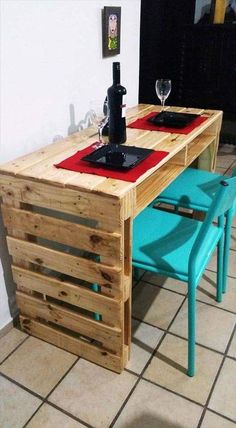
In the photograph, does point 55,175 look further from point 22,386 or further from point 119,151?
point 22,386

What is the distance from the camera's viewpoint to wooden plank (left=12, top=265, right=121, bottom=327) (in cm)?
130

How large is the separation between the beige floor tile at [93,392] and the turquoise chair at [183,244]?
0.94ft

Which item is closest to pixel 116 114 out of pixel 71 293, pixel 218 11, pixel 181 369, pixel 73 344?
pixel 71 293

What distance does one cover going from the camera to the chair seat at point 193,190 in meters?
1.80

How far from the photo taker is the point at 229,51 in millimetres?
3217

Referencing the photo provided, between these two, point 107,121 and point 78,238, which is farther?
point 107,121

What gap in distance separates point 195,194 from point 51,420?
1.18 m

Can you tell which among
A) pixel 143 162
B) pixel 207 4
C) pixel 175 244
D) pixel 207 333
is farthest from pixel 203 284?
pixel 207 4

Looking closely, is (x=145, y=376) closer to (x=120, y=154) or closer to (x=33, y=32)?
(x=120, y=154)

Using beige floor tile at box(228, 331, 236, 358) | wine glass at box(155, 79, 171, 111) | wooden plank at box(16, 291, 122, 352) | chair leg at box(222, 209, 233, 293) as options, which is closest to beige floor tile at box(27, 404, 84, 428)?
wooden plank at box(16, 291, 122, 352)

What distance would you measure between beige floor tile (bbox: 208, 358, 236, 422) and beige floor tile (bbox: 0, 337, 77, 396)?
0.57 m

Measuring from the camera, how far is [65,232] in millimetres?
1268

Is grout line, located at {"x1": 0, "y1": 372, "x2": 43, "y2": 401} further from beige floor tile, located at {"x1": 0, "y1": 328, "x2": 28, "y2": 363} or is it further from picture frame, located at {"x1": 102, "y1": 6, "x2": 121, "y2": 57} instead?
picture frame, located at {"x1": 102, "y1": 6, "x2": 121, "y2": 57}

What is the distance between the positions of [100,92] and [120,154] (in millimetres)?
701
